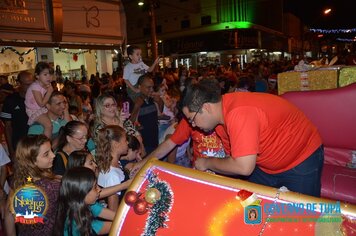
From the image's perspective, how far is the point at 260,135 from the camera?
2.53 meters

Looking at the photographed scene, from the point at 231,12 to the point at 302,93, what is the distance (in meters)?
26.0

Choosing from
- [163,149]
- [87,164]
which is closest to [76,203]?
[87,164]

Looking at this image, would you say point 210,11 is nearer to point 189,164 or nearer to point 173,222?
point 189,164

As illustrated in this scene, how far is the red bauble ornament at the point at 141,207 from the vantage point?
6.54ft

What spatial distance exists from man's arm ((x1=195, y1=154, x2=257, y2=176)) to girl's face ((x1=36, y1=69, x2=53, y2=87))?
126 inches

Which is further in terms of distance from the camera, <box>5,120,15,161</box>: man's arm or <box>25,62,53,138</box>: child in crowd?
<box>5,120,15,161</box>: man's arm

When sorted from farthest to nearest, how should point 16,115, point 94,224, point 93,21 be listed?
1. point 93,21
2. point 16,115
3. point 94,224

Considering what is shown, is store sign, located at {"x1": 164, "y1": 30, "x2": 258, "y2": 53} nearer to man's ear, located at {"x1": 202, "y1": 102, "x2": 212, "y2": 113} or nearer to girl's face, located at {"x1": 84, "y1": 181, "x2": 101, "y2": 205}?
man's ear, located at {"x1": 202, "y1": 102, "x2": 212, "y2": 113}

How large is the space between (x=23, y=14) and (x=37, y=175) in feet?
28.4

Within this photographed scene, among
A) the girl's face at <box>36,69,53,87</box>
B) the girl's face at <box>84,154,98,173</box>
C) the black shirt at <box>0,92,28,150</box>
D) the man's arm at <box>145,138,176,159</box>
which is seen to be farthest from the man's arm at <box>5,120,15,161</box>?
the man's arm at <box>145,138,176,159</box>

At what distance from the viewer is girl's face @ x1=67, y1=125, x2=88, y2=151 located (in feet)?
11.7

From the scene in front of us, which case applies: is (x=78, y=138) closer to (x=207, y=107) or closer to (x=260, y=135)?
(x=207, y=107)

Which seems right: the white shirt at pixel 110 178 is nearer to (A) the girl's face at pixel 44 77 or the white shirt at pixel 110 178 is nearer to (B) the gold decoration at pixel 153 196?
(B) the gold decoration at pixel 153 196

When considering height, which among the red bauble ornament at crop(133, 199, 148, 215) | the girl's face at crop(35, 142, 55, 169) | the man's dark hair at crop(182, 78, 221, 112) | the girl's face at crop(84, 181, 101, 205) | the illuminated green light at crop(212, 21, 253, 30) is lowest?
the girl's face at crop(84, 181, 101, 205)
